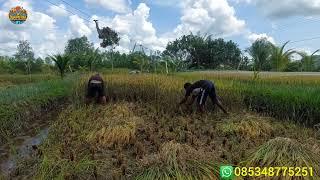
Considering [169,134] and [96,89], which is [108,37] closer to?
[96,89]

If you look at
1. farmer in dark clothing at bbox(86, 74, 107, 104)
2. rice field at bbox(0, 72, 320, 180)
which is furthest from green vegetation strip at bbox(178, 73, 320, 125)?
farmer in dark clothing at bbox(86, 74, 107, 104)

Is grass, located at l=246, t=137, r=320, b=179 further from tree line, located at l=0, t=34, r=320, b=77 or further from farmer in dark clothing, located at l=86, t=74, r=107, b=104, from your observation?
tree line, located at l=0, t=34, r=320, b=77

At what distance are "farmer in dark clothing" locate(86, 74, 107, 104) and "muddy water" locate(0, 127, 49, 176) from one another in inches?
73.1

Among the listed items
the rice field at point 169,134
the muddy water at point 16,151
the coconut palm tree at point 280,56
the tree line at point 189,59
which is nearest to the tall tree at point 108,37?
the tree line at point 189,59

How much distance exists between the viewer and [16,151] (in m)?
5.80

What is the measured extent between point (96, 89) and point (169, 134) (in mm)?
3016

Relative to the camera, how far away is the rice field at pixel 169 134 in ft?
14.0

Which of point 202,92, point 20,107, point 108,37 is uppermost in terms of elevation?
point 108,37

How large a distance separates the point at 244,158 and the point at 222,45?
2554 centimetres

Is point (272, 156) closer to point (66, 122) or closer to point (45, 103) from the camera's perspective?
point (66, 122)

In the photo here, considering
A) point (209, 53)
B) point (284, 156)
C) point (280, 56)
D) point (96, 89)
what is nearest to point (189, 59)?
point (209, 53)

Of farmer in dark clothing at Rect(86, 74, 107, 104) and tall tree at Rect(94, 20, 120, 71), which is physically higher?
tall tree at Rect(94, 20, 120, 71)

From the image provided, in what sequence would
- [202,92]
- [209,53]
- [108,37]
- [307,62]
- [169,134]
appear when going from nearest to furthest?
[169,134] → [202,92] → [307,62] → [108,37] → [209,53]

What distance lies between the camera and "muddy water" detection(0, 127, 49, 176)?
5.14m
